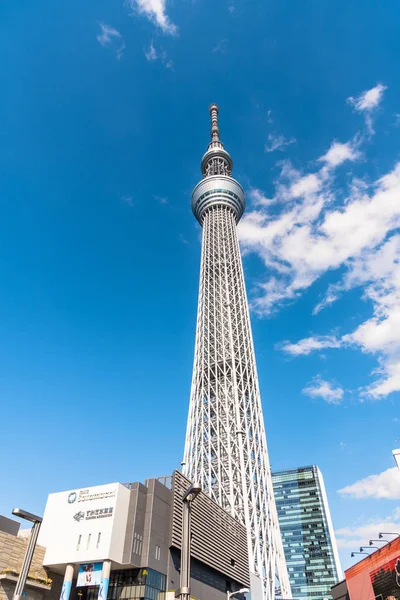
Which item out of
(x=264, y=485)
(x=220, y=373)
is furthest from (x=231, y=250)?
(x=264, y=485)

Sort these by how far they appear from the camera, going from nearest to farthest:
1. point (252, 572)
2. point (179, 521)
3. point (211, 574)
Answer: point (179, 521) < point (211, 574) < point (252, 572)

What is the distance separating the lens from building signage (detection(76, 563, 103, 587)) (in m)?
28.0

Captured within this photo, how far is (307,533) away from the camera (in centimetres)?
14812

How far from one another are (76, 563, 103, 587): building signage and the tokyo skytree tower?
26304mm

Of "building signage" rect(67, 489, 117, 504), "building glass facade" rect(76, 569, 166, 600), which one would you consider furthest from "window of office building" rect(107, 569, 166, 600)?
"building signage" rect(67, 489, 117, 504)

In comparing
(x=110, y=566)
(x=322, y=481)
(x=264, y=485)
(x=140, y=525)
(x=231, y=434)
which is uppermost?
(x=322, y=481)

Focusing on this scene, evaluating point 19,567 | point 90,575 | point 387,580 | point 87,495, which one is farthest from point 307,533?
point 19,567

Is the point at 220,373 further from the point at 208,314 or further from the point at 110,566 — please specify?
A: the point at 110,566

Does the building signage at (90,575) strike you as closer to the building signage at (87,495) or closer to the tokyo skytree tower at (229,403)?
the building signage at (87,495)

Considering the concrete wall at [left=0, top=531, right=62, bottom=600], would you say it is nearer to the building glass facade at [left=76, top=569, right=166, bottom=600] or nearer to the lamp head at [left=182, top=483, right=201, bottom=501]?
the building glass facade at [left=76, top=569, right=166, bottom=600]

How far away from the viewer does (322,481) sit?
16075 centimetres

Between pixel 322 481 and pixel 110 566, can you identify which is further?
pixel 322 481

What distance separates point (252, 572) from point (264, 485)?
1401 centimetres

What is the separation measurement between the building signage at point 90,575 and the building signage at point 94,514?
9.36ft
